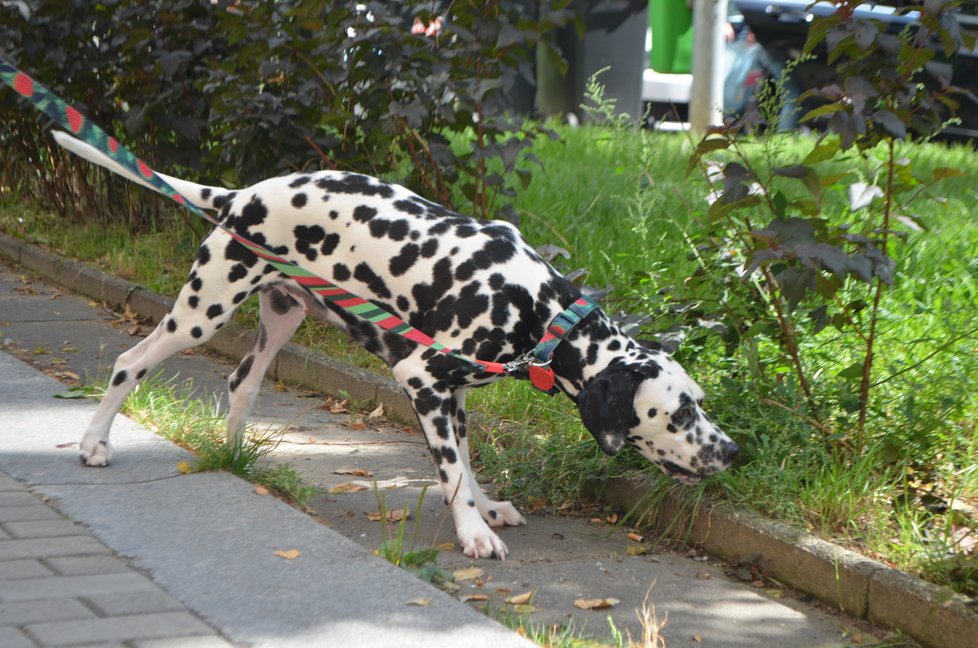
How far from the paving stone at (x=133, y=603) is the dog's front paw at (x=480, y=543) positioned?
1286 mm

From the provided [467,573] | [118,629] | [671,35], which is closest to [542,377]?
[467,573]

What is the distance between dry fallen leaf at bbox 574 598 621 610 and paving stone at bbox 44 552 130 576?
1.47 metres

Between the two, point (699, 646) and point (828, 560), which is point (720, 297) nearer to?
point (828, 560)

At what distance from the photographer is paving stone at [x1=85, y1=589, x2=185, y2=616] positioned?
340cm

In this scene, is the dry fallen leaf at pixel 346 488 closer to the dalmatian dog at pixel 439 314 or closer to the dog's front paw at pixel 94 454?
the dalmatian dog at pixel 439 314

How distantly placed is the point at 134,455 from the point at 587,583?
6.14 ft

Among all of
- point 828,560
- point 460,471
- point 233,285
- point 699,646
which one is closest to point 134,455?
point 233,285

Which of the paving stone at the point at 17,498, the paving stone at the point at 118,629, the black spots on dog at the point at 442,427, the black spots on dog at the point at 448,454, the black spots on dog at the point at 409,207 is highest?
the black spots on dog at the point at 409,207

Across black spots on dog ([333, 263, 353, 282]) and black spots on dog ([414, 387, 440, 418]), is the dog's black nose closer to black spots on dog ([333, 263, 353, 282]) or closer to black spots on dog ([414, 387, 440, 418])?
black spots on dog ([414, 387, 440, 418])

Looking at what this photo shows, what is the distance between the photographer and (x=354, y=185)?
4.97 meters

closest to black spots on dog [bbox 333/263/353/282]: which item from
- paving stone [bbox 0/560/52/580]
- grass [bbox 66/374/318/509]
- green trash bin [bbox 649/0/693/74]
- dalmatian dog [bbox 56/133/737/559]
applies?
dalmatian dog [bbox 56/133/737/559]

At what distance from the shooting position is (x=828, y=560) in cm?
433

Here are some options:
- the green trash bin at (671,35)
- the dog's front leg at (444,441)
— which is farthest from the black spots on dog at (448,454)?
the green trash bin at (671,35)

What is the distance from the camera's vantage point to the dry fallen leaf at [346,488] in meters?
5.18
